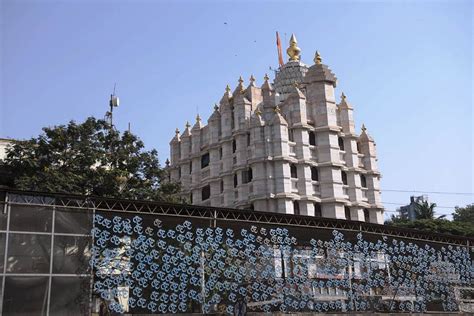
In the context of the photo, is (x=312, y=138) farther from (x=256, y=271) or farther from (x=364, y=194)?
(x=256, y=271)

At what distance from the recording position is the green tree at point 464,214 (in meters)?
76.5

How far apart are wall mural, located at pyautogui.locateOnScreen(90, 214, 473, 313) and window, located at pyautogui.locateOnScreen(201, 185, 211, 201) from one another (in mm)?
26545

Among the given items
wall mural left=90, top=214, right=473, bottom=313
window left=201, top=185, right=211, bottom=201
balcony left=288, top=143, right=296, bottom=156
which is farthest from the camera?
window left=201, top=185, right=211, bottom=201

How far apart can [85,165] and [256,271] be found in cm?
1488

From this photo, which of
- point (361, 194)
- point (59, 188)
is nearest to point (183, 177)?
point (361, 194)

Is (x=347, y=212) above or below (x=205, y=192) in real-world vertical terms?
below

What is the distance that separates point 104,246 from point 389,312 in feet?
48.7

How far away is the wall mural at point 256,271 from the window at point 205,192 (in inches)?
1045

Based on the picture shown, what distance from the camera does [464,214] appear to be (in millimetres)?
77750

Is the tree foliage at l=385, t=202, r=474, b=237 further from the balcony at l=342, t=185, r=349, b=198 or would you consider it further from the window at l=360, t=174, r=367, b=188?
the balcony at l=342, t=185, r=349, b=198

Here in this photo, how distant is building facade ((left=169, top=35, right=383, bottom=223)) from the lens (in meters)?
47.5

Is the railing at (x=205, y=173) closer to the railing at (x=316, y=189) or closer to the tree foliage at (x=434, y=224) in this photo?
the railing at (x=316, y=189)

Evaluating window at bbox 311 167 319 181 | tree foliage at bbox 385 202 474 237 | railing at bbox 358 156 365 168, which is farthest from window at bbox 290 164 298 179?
tree foliage at bbox 385 202 474 237

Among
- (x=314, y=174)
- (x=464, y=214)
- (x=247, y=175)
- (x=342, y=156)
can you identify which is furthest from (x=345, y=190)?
(x=464, y=214)
